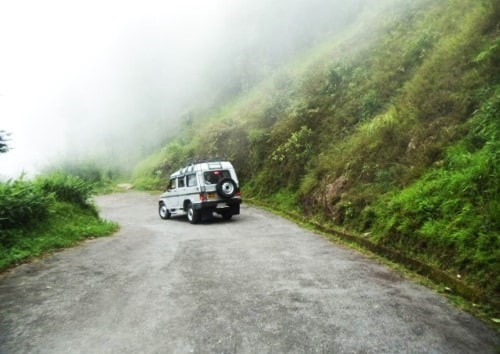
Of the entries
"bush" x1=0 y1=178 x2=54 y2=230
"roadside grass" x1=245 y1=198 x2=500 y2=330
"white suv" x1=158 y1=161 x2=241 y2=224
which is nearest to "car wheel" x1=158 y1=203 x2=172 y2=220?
"white suv" x1=158 y1=161 x2=241 y2=224

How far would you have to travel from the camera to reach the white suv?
15.7m

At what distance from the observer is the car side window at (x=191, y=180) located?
52.9 ft

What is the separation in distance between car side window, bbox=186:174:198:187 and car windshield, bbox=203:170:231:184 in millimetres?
490

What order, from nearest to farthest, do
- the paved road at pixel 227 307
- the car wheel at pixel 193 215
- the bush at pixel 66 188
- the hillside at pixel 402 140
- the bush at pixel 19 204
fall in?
the paved road at pixel 227 307 < the hillside at pixel 402 140 < the bush at pixel 19 204 < the bush at pixel 66 188 < the car wheel at pixel 193 215

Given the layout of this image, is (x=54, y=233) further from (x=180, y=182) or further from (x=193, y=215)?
(x=180, y=182)

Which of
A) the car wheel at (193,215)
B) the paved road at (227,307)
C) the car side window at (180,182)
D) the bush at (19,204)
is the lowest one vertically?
the paved road at (227,307)

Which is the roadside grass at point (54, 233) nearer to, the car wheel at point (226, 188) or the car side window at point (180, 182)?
the car side window at point (180, 182)

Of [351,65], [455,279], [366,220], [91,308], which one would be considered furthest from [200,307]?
[351,65]

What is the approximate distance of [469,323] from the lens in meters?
4.90

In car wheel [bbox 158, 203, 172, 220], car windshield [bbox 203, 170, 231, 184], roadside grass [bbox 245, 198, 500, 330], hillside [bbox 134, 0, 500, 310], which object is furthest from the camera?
car wheel [bbox 158, 203, 172, 220]

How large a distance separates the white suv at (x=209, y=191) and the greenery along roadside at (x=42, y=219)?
125 inches

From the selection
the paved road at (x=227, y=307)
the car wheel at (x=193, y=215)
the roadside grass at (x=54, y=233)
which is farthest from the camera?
the car wheel at (x=193, y=215)

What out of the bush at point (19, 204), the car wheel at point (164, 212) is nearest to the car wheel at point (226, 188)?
the car wheel at point (164, 212)

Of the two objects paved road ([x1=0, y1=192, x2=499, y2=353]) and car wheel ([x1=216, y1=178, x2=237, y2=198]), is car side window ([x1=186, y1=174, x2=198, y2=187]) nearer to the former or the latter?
car wheel ([x1=216, y1=178, x2=237, y2=198])
